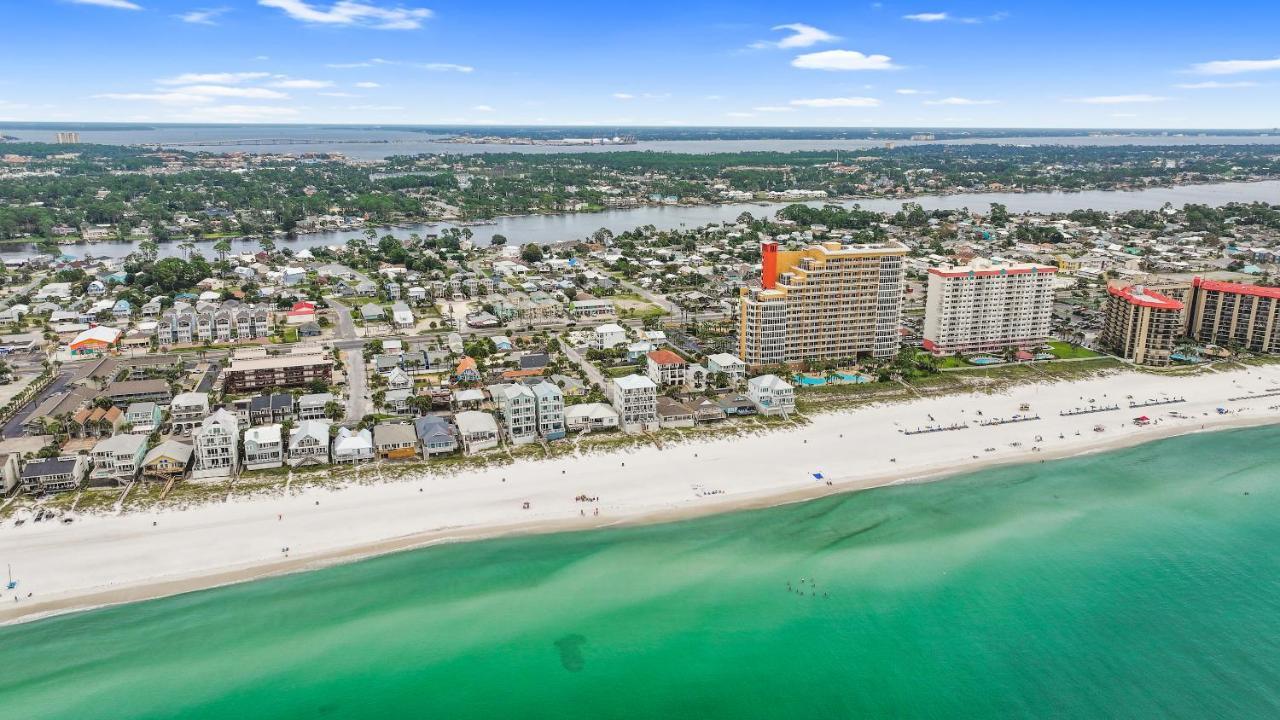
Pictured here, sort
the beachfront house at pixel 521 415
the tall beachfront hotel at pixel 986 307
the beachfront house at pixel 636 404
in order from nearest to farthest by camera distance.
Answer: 1. the beachfront house at pixel 521 415
2. the beachfront house at pixel 636 404
3. the tall beachfront hotel at pixel 986 307

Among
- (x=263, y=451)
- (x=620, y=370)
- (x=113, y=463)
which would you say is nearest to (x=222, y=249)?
(x=620, y=370)

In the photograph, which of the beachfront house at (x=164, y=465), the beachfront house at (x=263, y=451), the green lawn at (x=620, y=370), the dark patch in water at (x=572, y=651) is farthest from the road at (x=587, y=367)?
the dark patch in water at (x=572, y=651)

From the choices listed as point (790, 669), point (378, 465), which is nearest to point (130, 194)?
point (378, 465)

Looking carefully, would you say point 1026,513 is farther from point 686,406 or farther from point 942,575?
point 686,406

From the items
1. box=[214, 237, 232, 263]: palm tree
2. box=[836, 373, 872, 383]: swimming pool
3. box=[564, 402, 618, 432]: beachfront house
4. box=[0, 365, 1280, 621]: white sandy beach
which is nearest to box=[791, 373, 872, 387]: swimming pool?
box=[836, 373, 872, 383]: swimming pool

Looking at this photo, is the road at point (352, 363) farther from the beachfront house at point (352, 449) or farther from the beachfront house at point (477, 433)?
the beachfront house at point (477, 433)

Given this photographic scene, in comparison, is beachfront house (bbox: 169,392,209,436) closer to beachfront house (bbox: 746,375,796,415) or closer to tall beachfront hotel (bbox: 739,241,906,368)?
beachfront house (bbox: 746,375,796,415)
